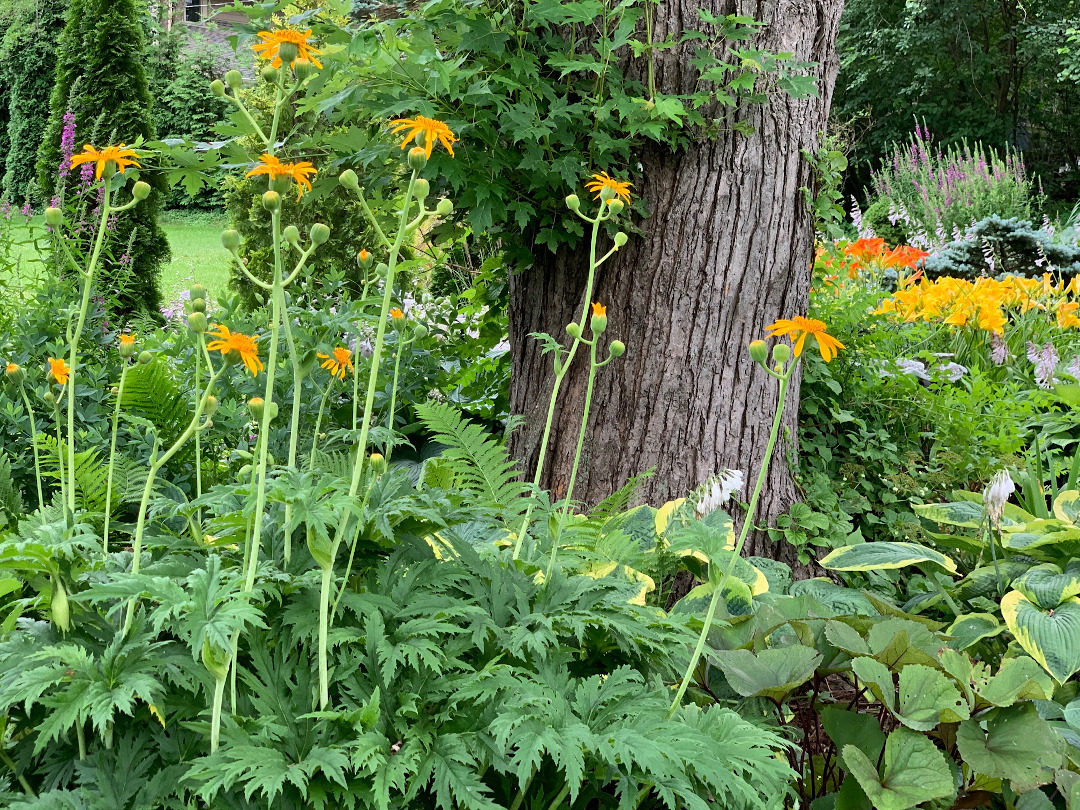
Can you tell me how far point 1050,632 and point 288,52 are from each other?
1734 mm

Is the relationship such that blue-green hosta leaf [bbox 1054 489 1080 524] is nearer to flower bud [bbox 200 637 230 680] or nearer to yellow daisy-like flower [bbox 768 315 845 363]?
yellow daisy-like flower [bbox 768 315 845 363]

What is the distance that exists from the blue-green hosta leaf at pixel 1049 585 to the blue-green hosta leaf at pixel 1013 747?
51 cm

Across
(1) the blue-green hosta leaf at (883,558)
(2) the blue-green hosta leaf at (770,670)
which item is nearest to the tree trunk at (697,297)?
(1) the blue-green hosta leaf at (883,558)

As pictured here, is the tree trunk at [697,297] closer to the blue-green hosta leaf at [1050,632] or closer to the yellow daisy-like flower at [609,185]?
the yellow daisy-like flower at [609,185]

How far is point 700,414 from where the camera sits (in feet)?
8.00

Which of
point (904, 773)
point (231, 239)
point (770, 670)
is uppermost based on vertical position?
point (231, 239)

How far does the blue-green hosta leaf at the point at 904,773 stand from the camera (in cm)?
124

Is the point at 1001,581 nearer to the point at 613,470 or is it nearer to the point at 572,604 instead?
the point at 613,470

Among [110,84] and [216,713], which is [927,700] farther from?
[110,84]

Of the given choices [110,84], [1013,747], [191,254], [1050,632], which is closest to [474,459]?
[1013,747]

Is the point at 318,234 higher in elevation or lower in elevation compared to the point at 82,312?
higher

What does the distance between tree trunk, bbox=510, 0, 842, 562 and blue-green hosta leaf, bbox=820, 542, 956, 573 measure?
43 cm

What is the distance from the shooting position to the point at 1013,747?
4.35 ft

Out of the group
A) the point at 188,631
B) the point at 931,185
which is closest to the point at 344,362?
the point at 188,631
